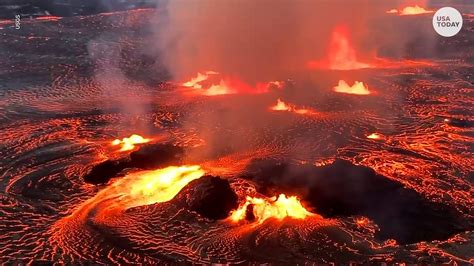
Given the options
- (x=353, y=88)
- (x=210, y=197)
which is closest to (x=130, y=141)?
(x=210, y=197)

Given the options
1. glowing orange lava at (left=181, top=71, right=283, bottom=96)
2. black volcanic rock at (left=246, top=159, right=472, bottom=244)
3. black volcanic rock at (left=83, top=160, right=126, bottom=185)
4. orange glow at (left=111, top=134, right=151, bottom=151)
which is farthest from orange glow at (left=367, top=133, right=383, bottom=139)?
black volcanic rock at (left=83, top=160, right=126, bottom=185)

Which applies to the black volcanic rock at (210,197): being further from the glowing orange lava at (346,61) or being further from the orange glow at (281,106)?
the glowing orange lava at (346,61)

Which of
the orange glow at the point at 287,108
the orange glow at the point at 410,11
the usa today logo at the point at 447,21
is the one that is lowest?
the orange glow at the point at 287,108

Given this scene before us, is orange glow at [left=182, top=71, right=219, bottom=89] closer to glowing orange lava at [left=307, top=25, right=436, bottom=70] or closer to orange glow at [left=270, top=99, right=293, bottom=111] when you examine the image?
orange glow at [left=270, top=99, right=293, bottom=111]

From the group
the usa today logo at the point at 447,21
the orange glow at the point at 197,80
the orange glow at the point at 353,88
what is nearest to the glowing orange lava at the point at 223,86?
the orange glow at the point at 197,80

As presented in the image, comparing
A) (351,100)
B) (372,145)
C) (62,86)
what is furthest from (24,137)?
(351,100)

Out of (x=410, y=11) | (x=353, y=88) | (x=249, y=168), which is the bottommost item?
(x=249, y=168)

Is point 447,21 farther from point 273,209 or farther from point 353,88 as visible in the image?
point 273,209

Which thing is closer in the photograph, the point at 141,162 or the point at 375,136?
the point at 141,162
